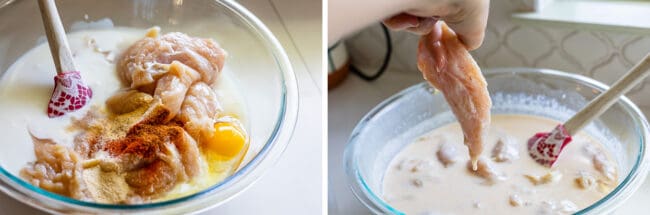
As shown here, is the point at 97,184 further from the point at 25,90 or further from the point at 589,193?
the point at 589,193

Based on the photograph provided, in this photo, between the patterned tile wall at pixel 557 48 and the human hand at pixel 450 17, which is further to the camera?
the patterned tile wall at pixel 557 48

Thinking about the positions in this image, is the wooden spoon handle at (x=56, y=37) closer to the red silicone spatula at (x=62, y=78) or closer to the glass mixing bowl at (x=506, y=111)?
the red silicone spatula at (x=62, y=78)

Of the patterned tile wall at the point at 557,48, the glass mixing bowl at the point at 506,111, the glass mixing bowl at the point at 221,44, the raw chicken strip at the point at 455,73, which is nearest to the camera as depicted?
the glass mixing bowl at the point at 221,44

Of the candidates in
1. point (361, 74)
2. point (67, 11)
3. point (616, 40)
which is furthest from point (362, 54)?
point (67, 11)

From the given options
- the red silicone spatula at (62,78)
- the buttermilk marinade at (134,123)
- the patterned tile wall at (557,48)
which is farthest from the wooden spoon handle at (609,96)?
the red silicone spatula at (62,78)

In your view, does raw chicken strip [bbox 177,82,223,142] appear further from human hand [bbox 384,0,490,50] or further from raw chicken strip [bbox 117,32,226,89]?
human hand [bbox 384,0,490,50]

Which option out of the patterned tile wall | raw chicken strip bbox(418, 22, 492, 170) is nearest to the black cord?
the patterned tile wall
